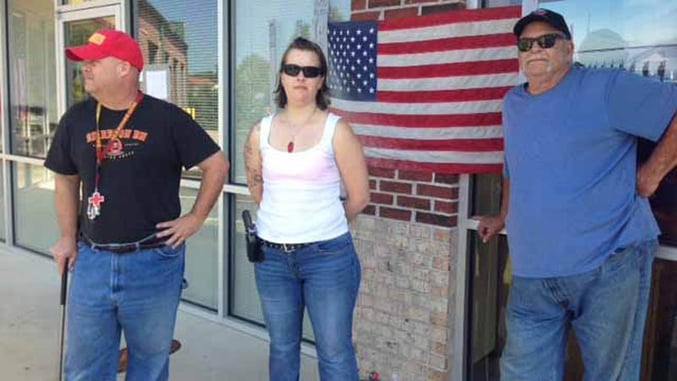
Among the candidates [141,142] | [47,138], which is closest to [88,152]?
[141,142]

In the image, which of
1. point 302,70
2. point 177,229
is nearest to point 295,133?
point 302,70

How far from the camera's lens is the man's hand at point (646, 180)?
228cm

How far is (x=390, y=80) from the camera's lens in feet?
10.7

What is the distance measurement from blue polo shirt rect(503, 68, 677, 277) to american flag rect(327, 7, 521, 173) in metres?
0.59

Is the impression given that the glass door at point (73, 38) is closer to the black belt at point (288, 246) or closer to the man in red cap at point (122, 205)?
the man in red cap at point (122, 205)

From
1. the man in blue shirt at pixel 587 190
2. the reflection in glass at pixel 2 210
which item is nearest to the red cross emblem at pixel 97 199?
the man in blue shirt at pixel 587 190

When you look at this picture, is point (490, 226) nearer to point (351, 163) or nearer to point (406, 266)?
point (406, 266)

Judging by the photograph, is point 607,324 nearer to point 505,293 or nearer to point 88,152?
point 505,293

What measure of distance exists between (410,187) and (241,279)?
1934 mm

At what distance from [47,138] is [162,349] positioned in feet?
15.2

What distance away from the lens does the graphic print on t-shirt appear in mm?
2518

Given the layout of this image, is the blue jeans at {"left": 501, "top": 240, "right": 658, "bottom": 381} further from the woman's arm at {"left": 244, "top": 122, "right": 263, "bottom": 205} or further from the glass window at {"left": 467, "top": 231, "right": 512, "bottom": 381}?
the woman's arm at {"left": 244, "top": 122, "right": 263, "bottom": 205}

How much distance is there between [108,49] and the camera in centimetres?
249

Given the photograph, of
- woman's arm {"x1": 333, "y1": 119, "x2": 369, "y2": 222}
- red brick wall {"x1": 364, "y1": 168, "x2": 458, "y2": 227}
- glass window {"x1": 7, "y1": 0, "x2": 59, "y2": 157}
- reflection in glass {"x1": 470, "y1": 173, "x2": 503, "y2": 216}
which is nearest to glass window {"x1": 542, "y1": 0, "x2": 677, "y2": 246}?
reflection in glass {"x1": 470, "y1": 173, "x2": 503, "y2": 216}
